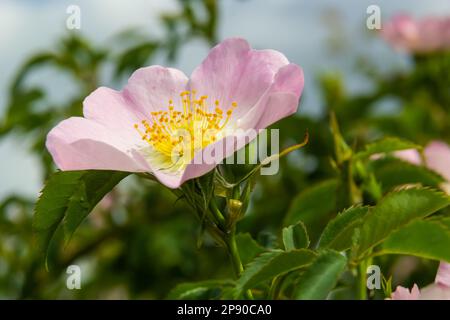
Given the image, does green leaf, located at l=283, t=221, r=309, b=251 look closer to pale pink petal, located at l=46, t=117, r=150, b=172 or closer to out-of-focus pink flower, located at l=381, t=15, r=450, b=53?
pale pink petal, located at l=46, t=117, r=150, b=172

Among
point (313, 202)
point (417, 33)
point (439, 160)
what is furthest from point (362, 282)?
point (417, 33)

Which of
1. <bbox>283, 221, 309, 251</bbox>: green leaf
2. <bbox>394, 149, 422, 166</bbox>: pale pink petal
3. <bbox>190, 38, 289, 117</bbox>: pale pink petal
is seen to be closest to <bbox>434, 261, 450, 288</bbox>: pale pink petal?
<bbox>283, 221, 309, 251</bbox>: green leaf

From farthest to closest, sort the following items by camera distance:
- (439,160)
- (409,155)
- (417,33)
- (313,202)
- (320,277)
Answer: (417,33) < (439,160) < (409,155) < (313,202) < (320,277)

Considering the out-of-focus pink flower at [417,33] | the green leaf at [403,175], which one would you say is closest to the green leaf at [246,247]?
the green leaf at [403,175]

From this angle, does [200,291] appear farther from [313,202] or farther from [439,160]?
[439,160]

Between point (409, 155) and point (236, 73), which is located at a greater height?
point (236, 73)
